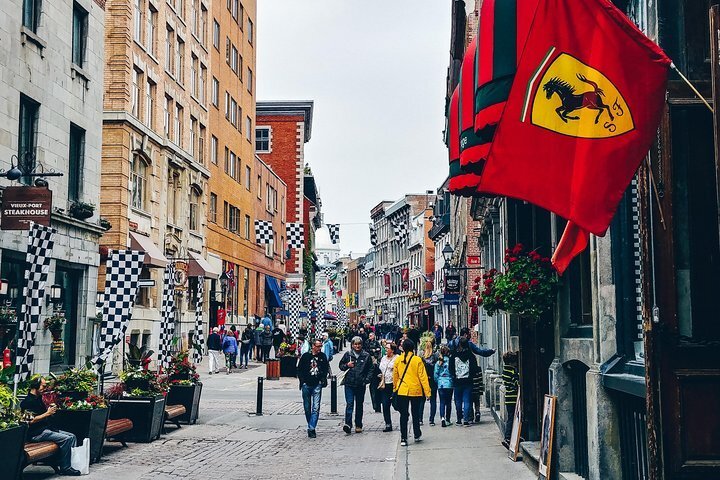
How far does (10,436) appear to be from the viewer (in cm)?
981

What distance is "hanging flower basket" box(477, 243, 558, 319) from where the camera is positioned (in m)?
11.3

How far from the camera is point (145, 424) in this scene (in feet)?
50.0

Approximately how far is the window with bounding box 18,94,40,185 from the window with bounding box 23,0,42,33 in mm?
1722

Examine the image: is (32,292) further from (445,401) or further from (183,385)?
(445,401)

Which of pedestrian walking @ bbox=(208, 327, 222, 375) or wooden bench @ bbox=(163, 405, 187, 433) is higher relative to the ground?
pedestrian walking @ bbox=(208, 327, 222, 375)

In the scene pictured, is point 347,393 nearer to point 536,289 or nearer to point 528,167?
point 536,289

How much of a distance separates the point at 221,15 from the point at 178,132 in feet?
37.9

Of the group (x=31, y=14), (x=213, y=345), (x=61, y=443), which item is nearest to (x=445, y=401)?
(x=61, y=443)

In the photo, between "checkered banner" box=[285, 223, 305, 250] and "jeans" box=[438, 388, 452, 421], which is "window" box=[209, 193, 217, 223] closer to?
"checkered banner" box=[285, 223, 305, 250]

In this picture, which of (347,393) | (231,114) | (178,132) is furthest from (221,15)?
(347,393)

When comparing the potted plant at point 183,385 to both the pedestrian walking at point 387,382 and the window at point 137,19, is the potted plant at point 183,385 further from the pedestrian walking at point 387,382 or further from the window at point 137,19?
the window at point 137,19

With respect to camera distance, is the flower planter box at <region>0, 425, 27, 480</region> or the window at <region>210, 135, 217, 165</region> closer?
the flower planter box at <region>0, 425, 27, 480</region>

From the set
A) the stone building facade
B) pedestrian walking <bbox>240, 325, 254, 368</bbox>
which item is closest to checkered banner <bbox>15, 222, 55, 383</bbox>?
the stone building facade

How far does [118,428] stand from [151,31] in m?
23.1
